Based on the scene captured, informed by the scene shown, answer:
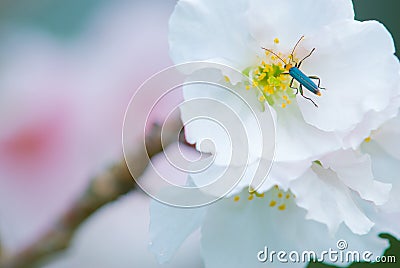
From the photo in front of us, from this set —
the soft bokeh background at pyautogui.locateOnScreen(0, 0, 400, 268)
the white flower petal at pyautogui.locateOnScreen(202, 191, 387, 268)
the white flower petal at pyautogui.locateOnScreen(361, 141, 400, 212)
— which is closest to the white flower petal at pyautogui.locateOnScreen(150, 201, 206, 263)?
the white flower petal at pyautogui.locateOnScreen(202, 191, 387, 268)

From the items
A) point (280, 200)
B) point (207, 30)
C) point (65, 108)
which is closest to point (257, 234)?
point (280, 200)

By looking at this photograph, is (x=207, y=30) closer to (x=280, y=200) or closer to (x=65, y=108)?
(x=280, y=200)

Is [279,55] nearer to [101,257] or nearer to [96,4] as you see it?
[101,257]

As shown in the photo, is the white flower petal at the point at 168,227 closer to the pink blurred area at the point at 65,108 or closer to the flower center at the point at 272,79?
the flower center at the point at 272,79

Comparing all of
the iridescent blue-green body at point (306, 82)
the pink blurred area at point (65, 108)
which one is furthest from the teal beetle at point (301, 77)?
the pink blurred area at point (65, 108)

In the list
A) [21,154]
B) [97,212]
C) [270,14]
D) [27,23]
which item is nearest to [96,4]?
[27,23]

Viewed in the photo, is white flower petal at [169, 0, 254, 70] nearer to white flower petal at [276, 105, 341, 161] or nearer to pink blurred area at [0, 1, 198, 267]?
white flower petal at [276, 105, 341, 161]
